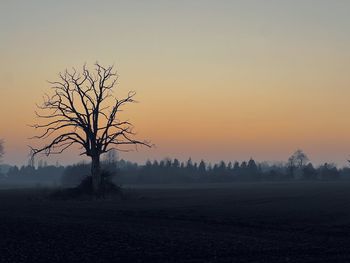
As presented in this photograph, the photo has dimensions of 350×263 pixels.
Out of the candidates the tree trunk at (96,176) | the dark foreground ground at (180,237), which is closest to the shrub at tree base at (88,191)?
the tree trunk at (96,176)

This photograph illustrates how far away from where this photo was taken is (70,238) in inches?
918

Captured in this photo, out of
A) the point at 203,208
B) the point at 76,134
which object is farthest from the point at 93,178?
the point at 203,208

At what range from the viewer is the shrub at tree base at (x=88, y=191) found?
5506cm

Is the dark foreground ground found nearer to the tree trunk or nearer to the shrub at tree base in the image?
the shrub at tree base

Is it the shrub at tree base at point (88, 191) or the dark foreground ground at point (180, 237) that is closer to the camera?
the dark foreground ground at point (180, 237)

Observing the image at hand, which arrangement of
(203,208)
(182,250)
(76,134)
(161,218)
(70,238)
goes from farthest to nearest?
(76,134)
(203,208)
(161,218)
(70,238)
(182,250)

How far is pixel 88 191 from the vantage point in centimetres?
5622

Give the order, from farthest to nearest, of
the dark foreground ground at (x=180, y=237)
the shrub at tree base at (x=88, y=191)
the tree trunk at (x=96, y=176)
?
the tree trunk at (x=96, y=176), the shrub at tree base at (x=88, y=191), the dark foreground ground at (x=180, y=237)

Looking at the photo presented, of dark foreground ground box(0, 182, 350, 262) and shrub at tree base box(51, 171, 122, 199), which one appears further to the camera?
shrub at tree base box(51, 171, 122, 199)

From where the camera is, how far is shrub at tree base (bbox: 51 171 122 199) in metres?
55.1

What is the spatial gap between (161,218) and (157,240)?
1114 centimetres

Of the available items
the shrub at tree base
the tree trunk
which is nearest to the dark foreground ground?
the shrub at tree base

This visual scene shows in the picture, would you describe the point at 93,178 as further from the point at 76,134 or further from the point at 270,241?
the point at 270,241

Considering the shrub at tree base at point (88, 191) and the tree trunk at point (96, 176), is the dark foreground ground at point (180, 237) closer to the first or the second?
the shrub at tree base at point (88, 191)
